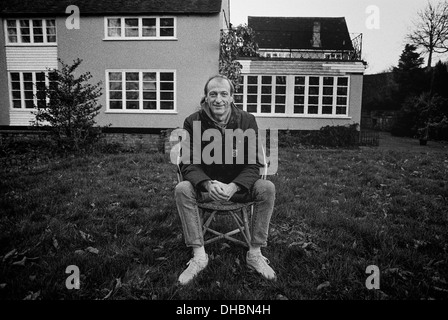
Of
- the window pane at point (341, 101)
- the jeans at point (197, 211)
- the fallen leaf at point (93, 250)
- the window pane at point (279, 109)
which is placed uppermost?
the window pane at point (341, 101)

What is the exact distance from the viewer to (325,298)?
2.33 meters

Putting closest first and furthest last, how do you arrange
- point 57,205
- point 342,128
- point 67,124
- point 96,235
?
point 96,235 → point 57,205 → point 67,124 → point 342,128

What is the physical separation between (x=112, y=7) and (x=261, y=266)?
1643cm

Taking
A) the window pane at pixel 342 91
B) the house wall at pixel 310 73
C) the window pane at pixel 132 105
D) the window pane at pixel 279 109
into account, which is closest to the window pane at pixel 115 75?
the window pane at pixel 132 105

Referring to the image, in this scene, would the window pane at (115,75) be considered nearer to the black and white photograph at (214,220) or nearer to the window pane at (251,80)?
the black and white photograph at (214,220)

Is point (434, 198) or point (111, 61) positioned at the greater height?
point (111, 61)

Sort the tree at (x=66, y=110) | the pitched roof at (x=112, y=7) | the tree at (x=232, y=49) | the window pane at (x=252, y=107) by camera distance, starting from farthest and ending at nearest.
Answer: the window pane at (x=252, y=107)
the tree at (x=232, y=49)
the pitched roof at (x=112, y=7)
the tree at (x=66, y=110)

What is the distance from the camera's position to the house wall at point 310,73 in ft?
51.3

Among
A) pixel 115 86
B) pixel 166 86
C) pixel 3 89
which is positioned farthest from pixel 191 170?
pixel 3 89

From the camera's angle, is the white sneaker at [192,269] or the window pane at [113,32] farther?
the window pane at [113,32]
